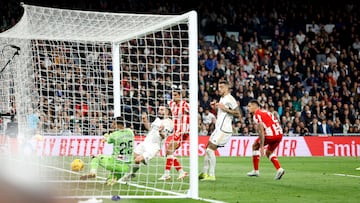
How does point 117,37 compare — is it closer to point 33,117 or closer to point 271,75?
point 33,117

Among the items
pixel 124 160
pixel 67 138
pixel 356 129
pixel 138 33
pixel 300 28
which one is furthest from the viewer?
pixel 300 28

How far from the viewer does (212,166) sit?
1413cm

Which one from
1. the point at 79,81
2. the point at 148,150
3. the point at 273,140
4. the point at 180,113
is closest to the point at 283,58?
the point at 273,140

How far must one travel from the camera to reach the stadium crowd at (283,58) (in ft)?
93.3

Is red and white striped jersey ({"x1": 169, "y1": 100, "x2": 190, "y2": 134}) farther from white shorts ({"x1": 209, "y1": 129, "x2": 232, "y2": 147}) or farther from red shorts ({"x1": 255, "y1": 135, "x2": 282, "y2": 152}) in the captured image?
red shorts ({"x1": 255, "y1": 135, "x2": 282, "y2": 152})

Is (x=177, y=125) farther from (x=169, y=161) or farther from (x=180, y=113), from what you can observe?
(x=169, y=161)

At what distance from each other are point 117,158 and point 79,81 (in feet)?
13.0

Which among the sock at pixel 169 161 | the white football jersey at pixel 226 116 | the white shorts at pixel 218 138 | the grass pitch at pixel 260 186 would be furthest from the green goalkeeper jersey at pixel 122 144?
the white football jersey at pixel 226 116

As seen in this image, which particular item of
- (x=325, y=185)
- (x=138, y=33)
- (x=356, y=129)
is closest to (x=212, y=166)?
(x=325, y=185)

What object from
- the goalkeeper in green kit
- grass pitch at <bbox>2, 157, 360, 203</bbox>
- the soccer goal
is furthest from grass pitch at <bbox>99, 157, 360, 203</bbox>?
the goalkeeper in green kit

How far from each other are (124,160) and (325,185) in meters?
3.87

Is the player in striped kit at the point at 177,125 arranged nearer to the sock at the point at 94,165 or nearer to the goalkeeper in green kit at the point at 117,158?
the goalkeeper in green kit at the point at 117,158

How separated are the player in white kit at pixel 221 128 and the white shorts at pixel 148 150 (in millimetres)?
1492

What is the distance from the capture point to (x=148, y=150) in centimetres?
1248
